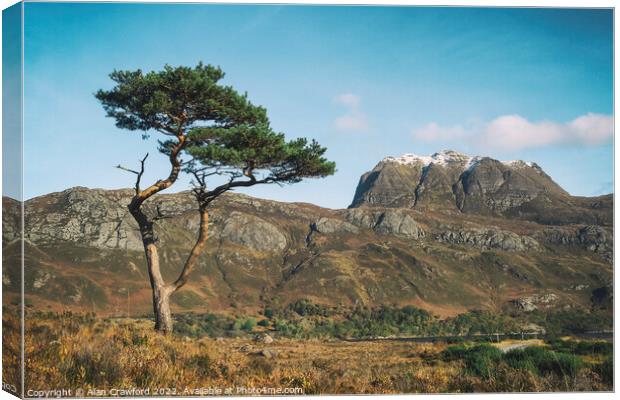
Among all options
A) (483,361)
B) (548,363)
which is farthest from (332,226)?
(548,363)

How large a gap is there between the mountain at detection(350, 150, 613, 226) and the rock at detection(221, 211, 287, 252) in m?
43.7

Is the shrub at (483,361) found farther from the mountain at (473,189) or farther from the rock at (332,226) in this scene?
the mountain at (473,189)

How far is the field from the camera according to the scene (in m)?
12.6

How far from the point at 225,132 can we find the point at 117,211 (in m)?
88.2

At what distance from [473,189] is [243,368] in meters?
169

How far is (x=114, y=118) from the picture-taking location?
17641 mm

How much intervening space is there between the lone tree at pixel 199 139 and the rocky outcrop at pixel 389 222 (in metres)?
125

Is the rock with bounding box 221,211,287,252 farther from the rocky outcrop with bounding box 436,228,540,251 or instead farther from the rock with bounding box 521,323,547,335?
the rock with bounding box 521,323,547,335

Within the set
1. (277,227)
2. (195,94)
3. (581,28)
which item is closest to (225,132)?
(195,94)

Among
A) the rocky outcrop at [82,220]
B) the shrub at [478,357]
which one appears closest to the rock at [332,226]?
the rocky outcrop at [82,220]

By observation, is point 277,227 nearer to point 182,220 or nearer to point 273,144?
point 182,220

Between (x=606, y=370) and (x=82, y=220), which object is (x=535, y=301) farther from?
(x=606, y=370)

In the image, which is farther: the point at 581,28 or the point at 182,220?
the point at 182,220

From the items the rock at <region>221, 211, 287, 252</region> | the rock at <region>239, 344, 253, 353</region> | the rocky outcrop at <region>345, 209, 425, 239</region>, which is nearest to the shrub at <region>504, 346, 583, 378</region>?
the rock at <region>239, 344, 253, 353</region>
